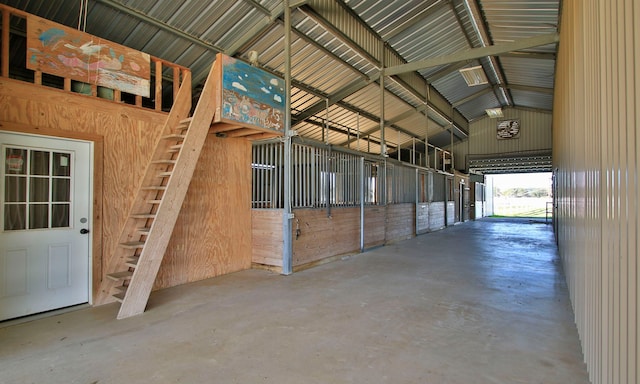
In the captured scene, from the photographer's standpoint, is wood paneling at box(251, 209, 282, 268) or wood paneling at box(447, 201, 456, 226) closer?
wood paneling at box(251, 209, 282, 268)

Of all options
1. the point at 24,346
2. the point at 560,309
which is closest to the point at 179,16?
the point at 24,346

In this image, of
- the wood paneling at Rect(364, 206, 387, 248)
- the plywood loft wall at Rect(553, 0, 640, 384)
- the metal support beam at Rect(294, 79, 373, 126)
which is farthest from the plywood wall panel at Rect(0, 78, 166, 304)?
the metal support beam at Rect(294, 79, 373, 126)

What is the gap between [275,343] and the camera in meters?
2.70

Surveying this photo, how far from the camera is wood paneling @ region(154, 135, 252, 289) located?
446 cm

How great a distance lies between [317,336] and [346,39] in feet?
19.7

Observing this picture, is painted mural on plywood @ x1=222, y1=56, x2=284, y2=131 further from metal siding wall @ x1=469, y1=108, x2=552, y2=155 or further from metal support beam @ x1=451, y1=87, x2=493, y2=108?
metal siding wall @ x1=469, y1=108, x2=552, y2=155

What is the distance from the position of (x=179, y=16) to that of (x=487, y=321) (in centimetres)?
603

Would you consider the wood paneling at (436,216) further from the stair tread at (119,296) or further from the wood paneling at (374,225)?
the stair tread at (119,296)

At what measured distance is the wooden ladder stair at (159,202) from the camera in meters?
3.37

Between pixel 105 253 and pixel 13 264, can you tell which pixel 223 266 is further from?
pixel 13 264

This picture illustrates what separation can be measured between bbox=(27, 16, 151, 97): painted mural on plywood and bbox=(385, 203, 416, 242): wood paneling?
6338 millimetres

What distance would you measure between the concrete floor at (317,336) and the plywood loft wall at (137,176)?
0.40 metres

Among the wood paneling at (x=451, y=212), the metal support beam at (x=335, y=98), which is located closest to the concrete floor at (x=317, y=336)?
the metal support beam at (x=335, y=98)

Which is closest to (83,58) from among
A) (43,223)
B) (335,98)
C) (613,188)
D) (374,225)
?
(43,223)
